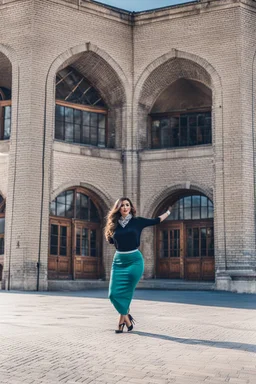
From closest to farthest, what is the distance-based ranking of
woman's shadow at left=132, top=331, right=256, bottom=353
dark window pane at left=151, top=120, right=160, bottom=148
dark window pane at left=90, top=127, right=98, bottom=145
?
woman's shadow at left=132, top=331, right=256, bottom=353 < dark window pane at left=90, top=127, right=98, bottom=145 < dark window pane at left=151, top=120, right=160, bottom=148

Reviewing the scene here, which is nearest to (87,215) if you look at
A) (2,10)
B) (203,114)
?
(203,114)

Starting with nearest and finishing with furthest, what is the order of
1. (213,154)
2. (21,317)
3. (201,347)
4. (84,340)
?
(201,347)
(84,340)
(21,317)
(213,154)

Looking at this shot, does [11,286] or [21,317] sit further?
[11,286]

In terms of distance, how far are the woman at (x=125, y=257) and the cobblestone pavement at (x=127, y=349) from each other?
1.29ft

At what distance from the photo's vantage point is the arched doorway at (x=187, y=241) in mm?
22016

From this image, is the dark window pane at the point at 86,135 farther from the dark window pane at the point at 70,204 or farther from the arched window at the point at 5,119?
the arched window at the point at 5,119

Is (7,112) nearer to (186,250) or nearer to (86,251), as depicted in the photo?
(86,251)

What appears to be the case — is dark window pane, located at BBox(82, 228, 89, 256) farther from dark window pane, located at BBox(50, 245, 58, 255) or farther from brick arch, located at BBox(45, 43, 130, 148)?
brick arch, located at BBox(45, 43, 130, 148)

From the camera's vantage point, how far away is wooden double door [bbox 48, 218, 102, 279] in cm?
2116

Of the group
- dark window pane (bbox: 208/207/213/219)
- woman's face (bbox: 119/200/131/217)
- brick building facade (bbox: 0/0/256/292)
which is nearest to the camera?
woman's face (bbox: 119/200/131/217)

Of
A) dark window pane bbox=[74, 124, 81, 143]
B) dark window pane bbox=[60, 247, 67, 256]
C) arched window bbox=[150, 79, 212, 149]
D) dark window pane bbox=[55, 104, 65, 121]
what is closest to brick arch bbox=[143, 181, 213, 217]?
arched window bbox=[150, 79, 212, 149]

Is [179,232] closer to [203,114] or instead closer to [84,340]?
[203,114]

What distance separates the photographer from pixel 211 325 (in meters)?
8.62

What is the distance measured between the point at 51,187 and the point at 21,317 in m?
11.4
